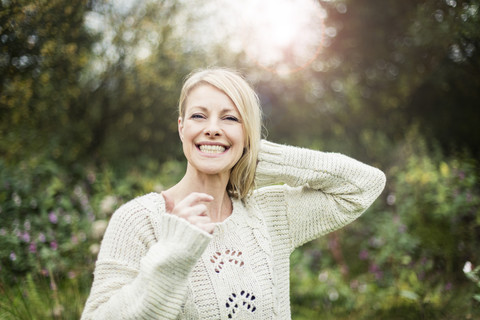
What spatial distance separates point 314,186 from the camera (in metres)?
2.26

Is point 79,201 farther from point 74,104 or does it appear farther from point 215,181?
point 215,181

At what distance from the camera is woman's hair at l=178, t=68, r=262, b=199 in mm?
1955

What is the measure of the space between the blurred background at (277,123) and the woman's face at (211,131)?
156 cm

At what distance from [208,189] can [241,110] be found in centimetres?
40

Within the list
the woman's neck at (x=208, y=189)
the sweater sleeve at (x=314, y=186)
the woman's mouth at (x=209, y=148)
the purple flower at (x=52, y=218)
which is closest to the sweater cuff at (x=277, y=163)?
the sweater sleeve at (x=314, y=186)

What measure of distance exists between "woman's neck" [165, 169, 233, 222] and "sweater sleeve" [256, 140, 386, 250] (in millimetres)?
236

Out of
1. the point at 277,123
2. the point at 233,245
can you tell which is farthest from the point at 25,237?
the point at 277,123

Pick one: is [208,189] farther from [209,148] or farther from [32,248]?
[32,248]

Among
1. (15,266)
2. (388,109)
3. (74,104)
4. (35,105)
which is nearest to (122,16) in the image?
(74,104)

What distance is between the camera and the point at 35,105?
16.2ft

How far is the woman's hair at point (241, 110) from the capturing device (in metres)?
1.95

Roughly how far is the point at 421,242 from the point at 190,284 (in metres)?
3.57

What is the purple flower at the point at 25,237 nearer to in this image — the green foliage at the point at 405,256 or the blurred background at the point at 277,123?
the blurred background at the point at 277,123

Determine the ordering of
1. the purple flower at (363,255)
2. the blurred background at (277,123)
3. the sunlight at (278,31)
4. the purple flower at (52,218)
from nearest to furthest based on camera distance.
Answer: the blurred background at (277,123) < the purple flower at (52,218) < the purple flower at (363,255) < the sunlight at (278,31)
